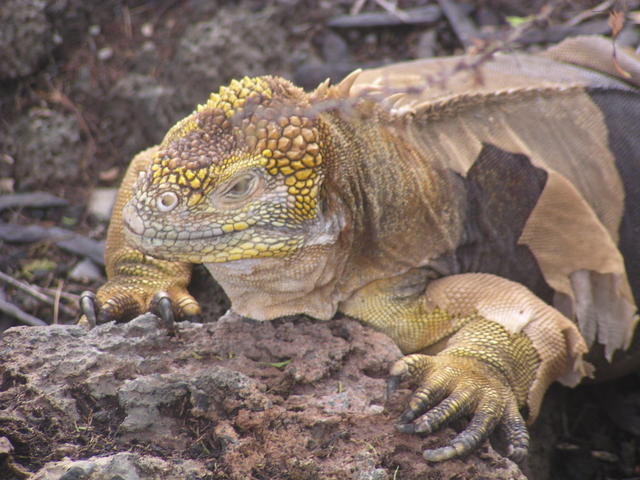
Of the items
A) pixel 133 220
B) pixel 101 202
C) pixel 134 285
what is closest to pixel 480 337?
pixel 133 220

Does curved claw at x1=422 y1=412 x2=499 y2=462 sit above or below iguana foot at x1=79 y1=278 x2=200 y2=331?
below

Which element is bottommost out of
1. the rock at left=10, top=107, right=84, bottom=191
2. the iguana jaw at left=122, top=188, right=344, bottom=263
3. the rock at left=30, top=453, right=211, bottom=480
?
the rock at left=10, top=107, right=84, bottom=191

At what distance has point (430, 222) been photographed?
411cm

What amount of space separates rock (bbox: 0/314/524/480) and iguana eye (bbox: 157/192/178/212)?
64cm

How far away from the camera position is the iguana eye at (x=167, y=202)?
3396mm

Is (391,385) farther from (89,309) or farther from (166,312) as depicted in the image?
(89,309)

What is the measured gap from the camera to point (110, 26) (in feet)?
23.5

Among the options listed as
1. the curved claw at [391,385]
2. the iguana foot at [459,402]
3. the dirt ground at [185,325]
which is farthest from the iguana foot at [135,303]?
the iguana foot at [459,402]

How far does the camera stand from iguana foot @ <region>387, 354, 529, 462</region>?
3193mm

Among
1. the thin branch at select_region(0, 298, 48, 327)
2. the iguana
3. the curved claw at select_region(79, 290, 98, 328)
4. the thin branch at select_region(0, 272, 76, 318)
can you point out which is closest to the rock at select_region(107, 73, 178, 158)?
the thin branch at select_region(0, 272, 76, 318)

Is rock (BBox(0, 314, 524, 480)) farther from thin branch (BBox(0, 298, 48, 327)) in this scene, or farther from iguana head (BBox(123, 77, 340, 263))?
thin branch (BBox(0, 298, 48, 327))

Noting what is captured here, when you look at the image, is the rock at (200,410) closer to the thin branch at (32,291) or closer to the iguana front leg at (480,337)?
the iguana front leg at (480,337)

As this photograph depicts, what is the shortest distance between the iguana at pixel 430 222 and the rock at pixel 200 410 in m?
0.15

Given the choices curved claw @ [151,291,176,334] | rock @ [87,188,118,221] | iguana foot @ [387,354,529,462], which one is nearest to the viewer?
iguana foot @ [387,354,529,462]
